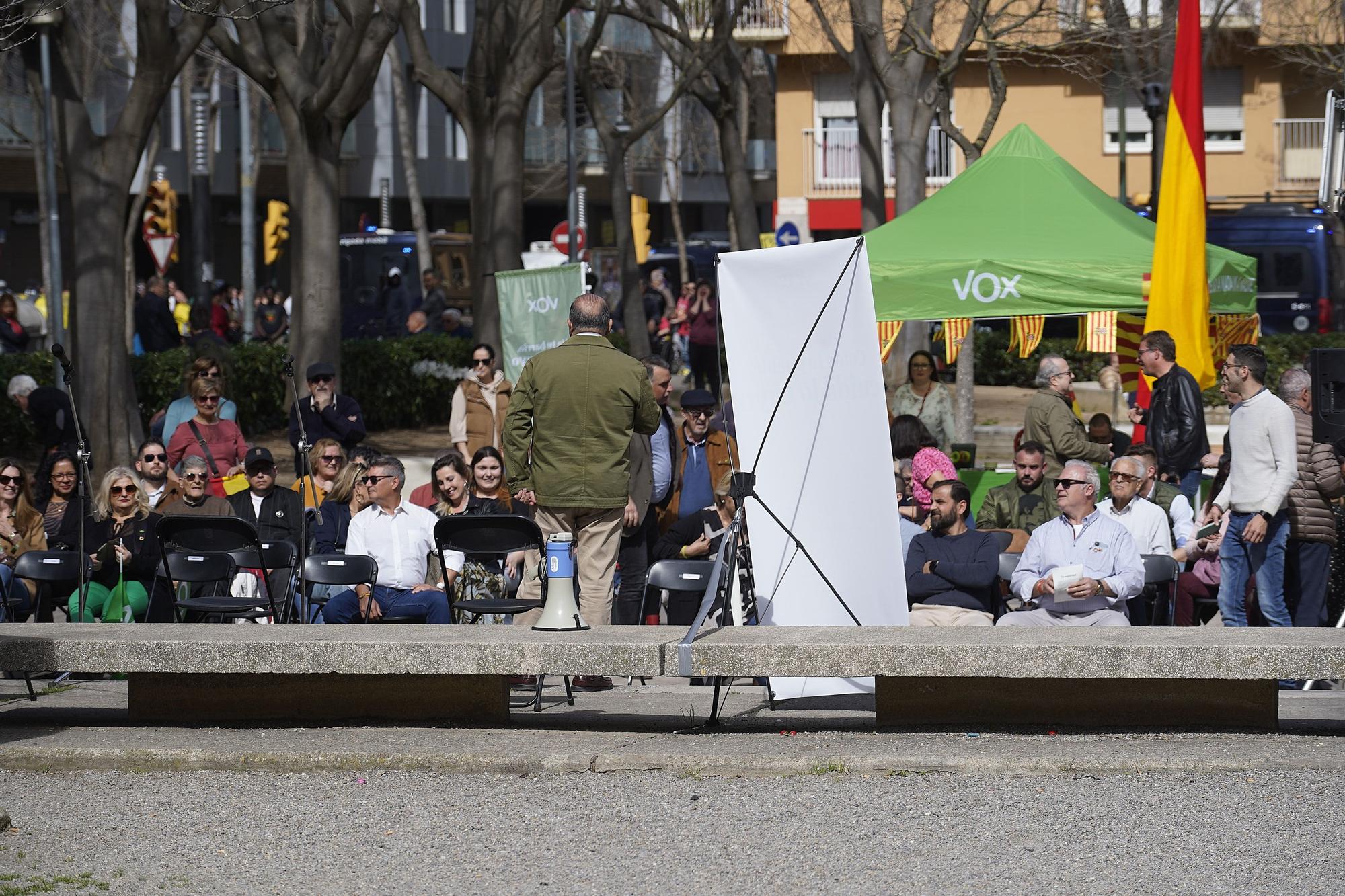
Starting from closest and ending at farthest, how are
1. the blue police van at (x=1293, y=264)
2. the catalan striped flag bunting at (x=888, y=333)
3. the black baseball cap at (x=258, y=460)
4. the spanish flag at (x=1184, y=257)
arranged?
the black baseball cap at (x=258, y=460) → the spanish flag at (x=1184, y=257) → the catalan striped flag bunting at (x=888, y=333) → the blue police van at (x=1293, y=264)

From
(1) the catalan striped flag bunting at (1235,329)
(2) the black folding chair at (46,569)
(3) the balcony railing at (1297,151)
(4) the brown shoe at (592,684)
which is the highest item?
(3) the balcony railing at (1297,151)

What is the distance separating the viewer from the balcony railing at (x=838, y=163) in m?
46.3

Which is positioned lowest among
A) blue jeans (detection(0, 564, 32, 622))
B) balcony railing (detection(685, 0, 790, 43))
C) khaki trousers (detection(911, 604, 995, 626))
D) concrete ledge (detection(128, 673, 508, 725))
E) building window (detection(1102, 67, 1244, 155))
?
concrete ledge (detection(128, 673, 508, 725))

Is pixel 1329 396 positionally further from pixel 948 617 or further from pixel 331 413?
pixel 331 413

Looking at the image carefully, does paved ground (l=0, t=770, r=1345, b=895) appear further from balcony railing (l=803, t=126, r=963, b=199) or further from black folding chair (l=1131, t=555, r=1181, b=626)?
balcony railing (l=803, t=126, r=963, b=199)

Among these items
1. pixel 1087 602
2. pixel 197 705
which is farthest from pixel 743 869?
pixel 1087 602

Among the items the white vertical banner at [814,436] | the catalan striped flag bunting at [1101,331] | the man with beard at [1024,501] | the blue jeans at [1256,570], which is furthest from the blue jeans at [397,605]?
the catalan striped flag bunting at [1101,331]

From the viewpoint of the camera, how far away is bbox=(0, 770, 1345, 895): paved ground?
5980 millimetres

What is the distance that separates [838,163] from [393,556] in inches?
1511

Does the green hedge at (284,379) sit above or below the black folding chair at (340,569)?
above

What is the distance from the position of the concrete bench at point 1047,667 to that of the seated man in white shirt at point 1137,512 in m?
2.31

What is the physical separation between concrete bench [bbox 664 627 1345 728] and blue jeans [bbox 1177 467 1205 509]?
13.7ft

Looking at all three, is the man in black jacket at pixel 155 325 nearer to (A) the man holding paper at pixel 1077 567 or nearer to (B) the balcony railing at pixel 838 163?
(A) the man holding paper at pixel 1077 567

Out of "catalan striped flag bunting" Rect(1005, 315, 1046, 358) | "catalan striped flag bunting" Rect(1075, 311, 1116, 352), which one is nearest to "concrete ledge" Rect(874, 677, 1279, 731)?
"catalan striped flag bunting" Rect(1005, 315, 1046, 358)
